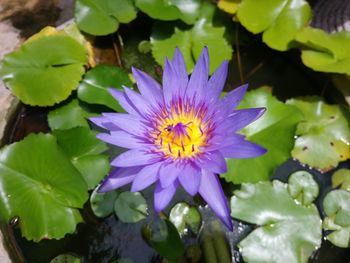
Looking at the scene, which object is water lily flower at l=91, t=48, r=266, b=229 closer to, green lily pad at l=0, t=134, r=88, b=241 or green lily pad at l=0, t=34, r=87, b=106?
green lily pad at l=0, t=134, r=88, b=241

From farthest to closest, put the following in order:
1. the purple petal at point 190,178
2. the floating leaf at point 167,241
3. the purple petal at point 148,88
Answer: the floating leaf at point 167,241, the purple petal at point 148,88, the purple petal at point 190,178

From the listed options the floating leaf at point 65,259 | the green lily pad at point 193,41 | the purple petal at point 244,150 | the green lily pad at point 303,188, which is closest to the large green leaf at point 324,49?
the green lily pad at point 193,41

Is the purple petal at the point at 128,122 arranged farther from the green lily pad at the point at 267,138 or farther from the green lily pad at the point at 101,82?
the green lily pad at the point at 101,82

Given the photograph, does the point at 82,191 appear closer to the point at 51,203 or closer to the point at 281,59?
the point at 51,203

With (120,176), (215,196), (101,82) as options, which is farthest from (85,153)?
(215,196)

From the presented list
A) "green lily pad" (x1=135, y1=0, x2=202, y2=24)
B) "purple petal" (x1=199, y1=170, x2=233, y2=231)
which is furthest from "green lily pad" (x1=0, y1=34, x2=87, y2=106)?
"purple petal" (x1=199, y1=170, x2=233, y2=231)

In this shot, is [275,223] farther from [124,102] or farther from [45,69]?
[45,69]
